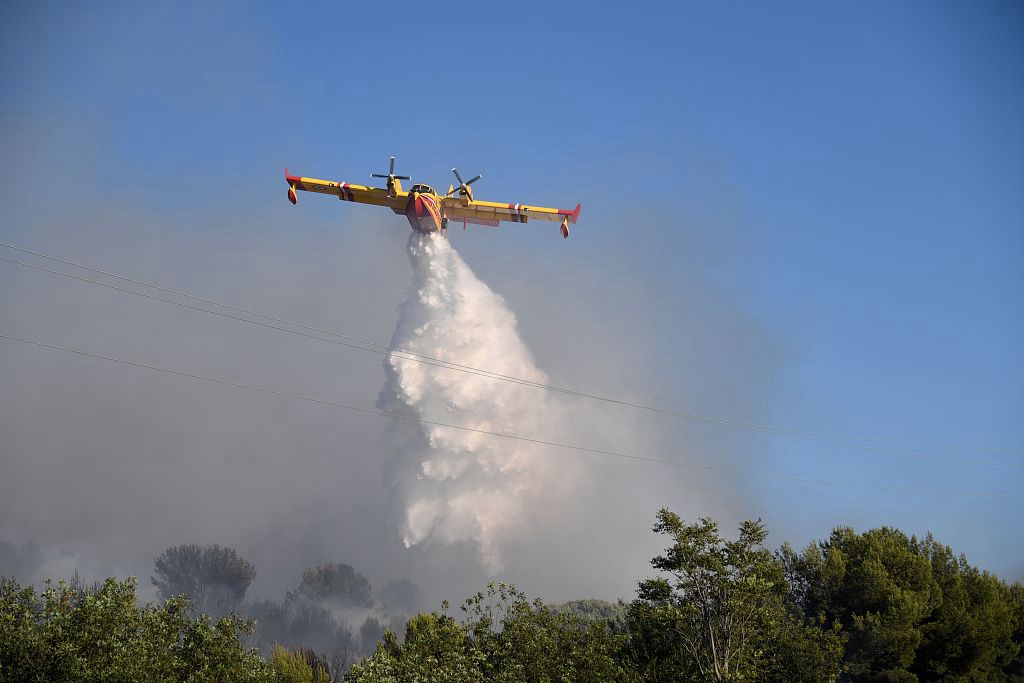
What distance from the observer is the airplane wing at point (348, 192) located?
7725 centimetres

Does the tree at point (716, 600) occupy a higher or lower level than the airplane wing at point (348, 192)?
lower

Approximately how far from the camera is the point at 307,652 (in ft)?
500

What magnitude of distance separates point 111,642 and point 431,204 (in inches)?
1927

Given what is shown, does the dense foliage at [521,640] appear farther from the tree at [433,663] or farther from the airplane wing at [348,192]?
the airplane wing at [348,192]

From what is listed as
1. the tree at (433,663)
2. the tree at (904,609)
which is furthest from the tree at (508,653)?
the tree at (904,609)

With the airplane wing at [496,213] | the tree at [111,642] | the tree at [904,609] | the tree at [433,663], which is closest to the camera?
the tree at [111,642]

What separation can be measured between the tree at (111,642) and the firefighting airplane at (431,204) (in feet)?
144

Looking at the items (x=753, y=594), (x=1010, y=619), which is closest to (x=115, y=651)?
(x=753, y=594)

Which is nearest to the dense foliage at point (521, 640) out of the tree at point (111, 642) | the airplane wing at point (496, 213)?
the tree at point (111, 642)

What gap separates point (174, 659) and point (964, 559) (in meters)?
74.0

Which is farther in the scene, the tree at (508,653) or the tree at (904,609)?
the tree at (904,609)

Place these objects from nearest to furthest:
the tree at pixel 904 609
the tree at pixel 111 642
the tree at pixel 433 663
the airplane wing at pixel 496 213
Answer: the tree at pixel 111 642
the tree at pixel 433 663
the tree at pixel 904 609
the airplane wing at pixel 496 213

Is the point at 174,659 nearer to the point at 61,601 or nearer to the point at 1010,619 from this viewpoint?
the point at 61,601

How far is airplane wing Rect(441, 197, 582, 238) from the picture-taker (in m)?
76.6
